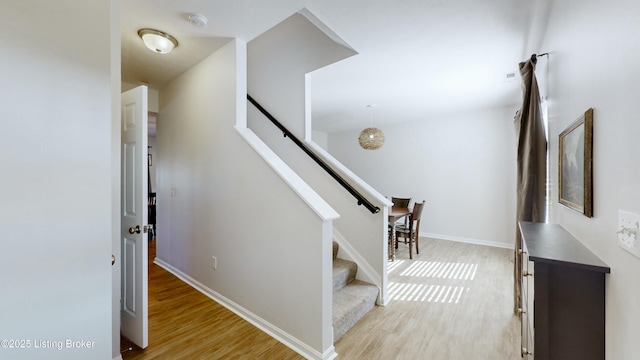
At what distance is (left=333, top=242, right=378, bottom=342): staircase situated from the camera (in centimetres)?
208

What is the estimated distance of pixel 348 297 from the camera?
93.0 inches

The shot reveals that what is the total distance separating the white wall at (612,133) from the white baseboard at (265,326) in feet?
4.91

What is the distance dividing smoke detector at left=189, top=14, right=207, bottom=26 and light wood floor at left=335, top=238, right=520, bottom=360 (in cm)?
282

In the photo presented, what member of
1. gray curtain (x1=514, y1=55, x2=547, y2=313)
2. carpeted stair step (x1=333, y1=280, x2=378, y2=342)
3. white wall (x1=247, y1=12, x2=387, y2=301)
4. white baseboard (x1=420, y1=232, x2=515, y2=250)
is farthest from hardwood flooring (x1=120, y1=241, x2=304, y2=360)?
white baseboard (x1=420, y1=232, x2=515, y2=250)

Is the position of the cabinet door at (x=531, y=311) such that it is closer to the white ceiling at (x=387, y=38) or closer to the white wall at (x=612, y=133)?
the white wall at (x=612, y=133)

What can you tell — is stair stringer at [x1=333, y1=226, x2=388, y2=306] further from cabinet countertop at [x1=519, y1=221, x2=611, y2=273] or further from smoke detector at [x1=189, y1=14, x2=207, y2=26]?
smoke detector at [x1=189, y1=14, x2=207, y2=26]

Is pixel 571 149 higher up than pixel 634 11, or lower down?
lower down

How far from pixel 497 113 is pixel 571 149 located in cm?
399

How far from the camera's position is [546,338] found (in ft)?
3.35

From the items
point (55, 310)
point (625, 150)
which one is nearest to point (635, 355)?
point (625, 150)

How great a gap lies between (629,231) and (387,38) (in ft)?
7.15

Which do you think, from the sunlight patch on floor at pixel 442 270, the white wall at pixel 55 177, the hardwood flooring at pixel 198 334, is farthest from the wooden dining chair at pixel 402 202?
the white wall at pixel 55 177

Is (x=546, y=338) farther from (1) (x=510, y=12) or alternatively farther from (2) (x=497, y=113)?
(2) (x=497, y=113)

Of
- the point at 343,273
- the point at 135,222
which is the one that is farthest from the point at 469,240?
the point at 135,222
